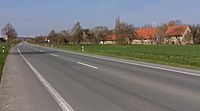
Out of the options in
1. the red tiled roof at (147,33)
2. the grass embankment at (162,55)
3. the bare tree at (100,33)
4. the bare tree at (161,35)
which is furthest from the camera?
the red tiled roof at (147,33)

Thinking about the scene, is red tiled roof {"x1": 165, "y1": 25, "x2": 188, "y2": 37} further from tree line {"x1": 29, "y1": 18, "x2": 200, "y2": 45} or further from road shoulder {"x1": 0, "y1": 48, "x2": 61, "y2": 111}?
road shoulder {"x1": 0, "y1": 48, "x2": 61, "y2": 111}

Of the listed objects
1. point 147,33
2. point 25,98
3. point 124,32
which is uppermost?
point 124,32

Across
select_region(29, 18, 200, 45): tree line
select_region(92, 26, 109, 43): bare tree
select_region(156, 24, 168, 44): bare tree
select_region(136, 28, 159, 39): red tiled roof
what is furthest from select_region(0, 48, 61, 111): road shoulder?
select_region(136, 28, 159, 39): red tiled roof

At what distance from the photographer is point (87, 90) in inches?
464

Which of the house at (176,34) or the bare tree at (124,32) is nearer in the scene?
the bare tree at (124,32)

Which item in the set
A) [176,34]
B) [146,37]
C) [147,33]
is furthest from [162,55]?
Result: [147,33]

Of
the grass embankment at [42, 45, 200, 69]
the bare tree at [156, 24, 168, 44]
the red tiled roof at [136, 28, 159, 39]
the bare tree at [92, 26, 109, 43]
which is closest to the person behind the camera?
the grass embankment at [42, 45, 200, 69]

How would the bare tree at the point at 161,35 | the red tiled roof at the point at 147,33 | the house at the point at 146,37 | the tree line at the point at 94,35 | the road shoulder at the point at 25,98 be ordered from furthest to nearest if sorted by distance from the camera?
the red tiled roof at the point at 147,33
the house at the point at 146,37
the bare tree at the point at 161,35
the tree line at the point at 94,35
the road shoulder at the point at 25,98

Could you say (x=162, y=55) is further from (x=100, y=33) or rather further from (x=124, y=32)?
(x=100, y=33)

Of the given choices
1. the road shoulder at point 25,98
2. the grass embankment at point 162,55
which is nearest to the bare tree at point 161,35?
the grass embankment at point 162,55

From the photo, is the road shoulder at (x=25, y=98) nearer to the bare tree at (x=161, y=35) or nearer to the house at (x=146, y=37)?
the bare tree at (x=161, y=35)

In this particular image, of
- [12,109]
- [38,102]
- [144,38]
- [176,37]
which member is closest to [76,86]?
[38,102]

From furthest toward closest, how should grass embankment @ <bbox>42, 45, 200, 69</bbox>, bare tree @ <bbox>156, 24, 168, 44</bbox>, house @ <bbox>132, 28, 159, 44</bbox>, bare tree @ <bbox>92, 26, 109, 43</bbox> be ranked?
house @ <bbox>132, 28, 159, 44</bbox> < bare tree @ <bbox>156, 24, 168, 44</bbox> < bare tree @ <bbox>92, 26, 109, 43</bbox> < grass embankment @ <bbox>42, 45, 200, 69</bbox>

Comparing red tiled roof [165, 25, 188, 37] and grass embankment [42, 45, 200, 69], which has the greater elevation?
red tiled roof [165, 25, 188, 37]
